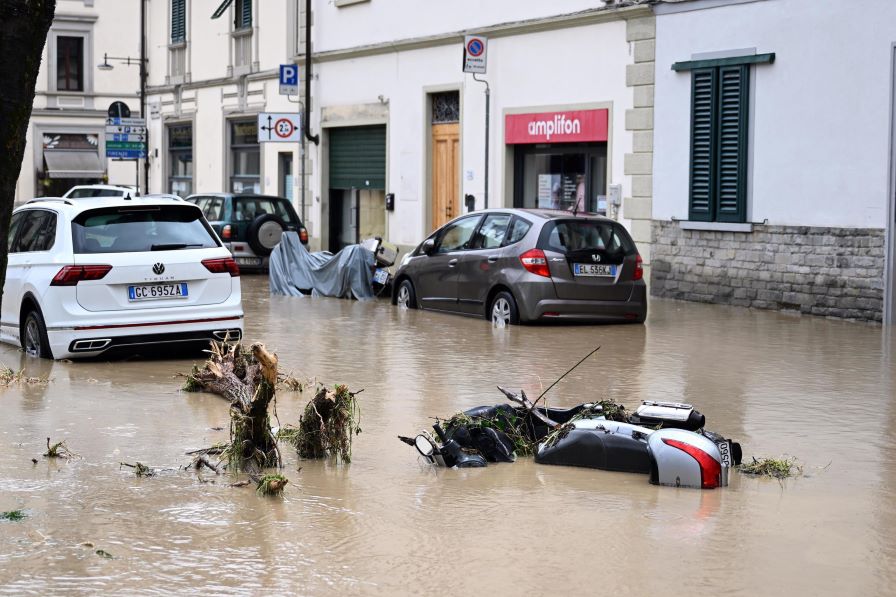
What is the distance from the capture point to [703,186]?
19.9 m

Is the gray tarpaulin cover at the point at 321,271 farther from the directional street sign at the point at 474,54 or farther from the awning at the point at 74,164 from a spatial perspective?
the awning at the point at 74,164

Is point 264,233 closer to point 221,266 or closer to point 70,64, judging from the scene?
point 221,266

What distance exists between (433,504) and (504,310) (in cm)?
956

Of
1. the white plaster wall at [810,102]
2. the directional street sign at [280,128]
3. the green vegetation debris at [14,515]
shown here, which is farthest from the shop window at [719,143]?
the green vegetation debris at [14,515]

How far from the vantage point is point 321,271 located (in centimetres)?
2128

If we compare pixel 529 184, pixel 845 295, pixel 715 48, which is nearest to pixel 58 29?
pixel 529 184

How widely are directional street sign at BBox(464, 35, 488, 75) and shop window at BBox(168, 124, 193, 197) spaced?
17.7 meters

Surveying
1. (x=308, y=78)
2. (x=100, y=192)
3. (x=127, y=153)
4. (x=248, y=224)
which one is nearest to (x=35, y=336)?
(x=248, y=224)

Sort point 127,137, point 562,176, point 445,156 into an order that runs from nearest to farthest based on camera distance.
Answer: point 562,176
point 445,156
point 127,137

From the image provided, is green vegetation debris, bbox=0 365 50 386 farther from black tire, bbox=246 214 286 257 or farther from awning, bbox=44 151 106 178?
awning, bbox=44 151 106 178

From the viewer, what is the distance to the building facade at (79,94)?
51.1 meters

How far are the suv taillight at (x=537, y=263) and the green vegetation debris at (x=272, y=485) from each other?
9.14 metres

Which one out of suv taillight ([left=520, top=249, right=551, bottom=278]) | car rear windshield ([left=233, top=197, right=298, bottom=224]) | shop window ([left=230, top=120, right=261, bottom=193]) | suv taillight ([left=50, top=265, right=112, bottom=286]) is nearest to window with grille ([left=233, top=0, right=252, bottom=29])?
shop window ([left=230, top=120, right=261, bottom=193])

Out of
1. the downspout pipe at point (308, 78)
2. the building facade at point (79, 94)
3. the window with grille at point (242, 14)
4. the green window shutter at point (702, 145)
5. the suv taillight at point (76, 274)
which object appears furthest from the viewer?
the building facade at point (79, 94)
